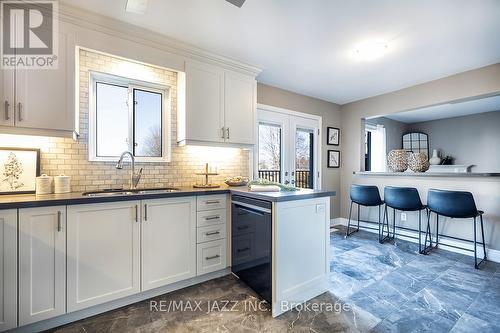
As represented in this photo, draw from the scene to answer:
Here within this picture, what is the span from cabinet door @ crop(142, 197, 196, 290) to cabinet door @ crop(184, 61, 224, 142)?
81 cm

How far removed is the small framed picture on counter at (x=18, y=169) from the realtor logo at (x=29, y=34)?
0.70 m

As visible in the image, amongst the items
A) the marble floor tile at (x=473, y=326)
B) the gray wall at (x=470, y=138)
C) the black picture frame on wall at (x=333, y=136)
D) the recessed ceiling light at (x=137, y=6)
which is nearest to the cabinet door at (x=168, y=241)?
the recessed ceiling light at (x=137, y=6)

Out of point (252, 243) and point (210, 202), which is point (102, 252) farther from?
point (252, 243)

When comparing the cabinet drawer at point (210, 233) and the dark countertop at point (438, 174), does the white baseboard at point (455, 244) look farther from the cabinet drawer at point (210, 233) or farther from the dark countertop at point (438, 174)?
the cabinet drawer at point (210, 233)

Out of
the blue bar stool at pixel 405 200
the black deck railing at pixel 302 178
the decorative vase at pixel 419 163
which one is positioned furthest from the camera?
the black deck railing at pixel 302 178

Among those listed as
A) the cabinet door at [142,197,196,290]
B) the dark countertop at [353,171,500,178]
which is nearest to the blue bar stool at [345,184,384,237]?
the dark countertop at [353,171,500,178]

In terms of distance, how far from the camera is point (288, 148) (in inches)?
155

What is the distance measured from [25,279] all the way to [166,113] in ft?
6.23

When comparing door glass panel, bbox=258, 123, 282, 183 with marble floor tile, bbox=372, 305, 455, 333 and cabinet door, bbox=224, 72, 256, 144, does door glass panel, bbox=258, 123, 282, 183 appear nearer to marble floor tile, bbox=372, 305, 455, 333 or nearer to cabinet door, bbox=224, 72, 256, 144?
cabinet door, bbox=224, 72, 256, 144

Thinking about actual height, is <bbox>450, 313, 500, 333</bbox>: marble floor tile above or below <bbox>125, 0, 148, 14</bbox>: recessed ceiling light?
below

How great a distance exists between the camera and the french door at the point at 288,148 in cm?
370

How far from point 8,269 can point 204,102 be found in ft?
6.92

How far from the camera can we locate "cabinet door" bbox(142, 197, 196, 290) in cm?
202

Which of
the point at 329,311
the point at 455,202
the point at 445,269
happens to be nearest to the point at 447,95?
the point at 455,202
